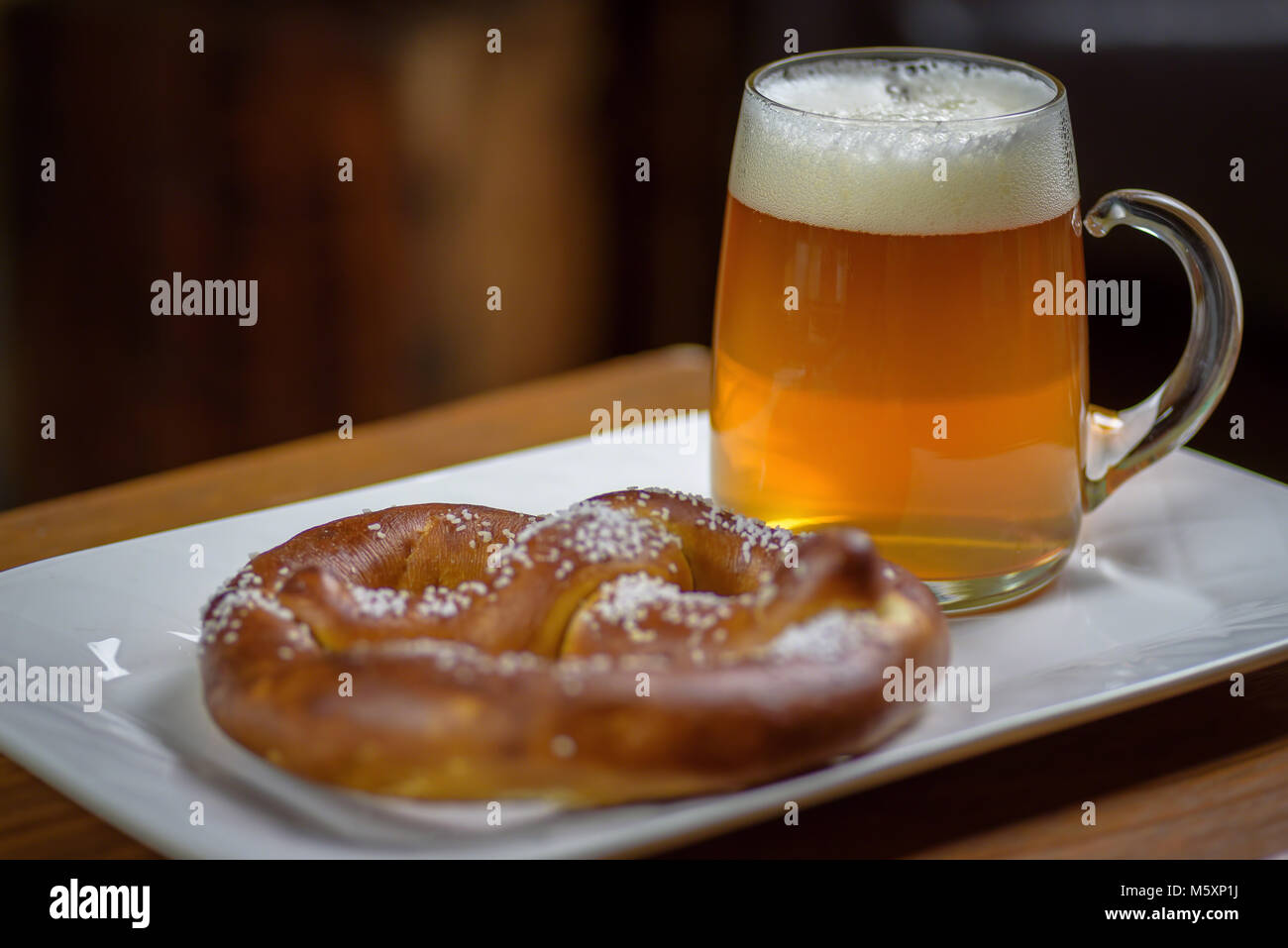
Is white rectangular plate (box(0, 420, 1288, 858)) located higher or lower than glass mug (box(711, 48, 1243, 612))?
lower

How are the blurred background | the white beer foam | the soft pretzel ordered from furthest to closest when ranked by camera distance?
1. the blurred background
2. the white beer foam
3. the soft pretzel

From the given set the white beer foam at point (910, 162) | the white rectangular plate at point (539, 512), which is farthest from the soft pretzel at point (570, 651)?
the white beer foam at point (910, 162)

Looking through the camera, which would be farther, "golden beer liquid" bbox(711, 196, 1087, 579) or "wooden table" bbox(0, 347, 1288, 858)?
"golden beer liquid" bbox(711, 196, 1087, 579)

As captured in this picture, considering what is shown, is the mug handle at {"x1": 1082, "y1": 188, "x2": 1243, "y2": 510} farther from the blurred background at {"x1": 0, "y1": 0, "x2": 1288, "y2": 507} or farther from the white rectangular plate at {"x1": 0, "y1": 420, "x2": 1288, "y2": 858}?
the blurred background at {"x1": 0, "y1": 0, "x2": 1288, "y2": 507}

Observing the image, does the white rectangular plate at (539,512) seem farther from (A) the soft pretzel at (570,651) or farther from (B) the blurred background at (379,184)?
(B) the blurred background at (379,184)

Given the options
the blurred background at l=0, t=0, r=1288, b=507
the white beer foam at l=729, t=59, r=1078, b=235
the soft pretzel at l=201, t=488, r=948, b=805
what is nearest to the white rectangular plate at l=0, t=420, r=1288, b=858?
the soft pretzel at l=201, t=488, r=948, b=805

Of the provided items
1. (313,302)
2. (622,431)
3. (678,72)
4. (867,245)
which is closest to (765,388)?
(867,245)

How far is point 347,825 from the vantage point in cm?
57

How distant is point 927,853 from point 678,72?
6.16 ft

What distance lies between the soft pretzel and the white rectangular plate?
0.01 metres

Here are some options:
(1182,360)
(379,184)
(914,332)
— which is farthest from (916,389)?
(379,184)

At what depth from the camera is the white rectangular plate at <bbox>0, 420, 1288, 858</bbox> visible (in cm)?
56

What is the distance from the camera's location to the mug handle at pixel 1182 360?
0.83 metres

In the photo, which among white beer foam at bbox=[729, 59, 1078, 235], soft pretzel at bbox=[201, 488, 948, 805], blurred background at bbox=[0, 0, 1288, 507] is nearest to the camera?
soft pretzel at bbox=[201, 488, 948, 805]
